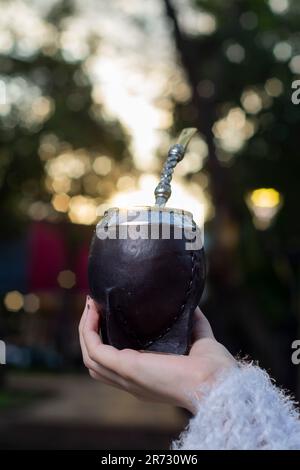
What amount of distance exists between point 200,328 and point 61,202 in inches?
533

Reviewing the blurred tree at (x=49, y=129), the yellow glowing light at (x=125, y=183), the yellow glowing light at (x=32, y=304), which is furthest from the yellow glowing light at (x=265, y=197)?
the yellow glowing light at (x=32, y=304)

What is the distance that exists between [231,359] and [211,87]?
7224mm

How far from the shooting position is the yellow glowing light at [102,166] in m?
13.8

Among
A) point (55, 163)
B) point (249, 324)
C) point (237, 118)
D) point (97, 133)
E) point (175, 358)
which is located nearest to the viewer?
point (175, 358)

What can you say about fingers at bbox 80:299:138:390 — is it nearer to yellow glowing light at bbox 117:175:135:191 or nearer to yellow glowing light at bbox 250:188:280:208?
yellow glowing light at bbox 250:188:280:208

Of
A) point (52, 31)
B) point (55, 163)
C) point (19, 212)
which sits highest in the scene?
point (52, 31)

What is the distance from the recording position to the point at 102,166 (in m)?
14.4

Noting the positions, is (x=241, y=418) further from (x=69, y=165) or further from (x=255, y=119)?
(x=69, y=165)

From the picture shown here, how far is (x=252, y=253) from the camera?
9828 mm

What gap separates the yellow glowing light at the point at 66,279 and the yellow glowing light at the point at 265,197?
326 inches

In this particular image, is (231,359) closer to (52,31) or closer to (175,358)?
(175,358)

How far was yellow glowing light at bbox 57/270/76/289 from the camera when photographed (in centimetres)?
1662

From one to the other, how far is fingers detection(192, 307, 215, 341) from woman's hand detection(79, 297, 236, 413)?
49 mm
